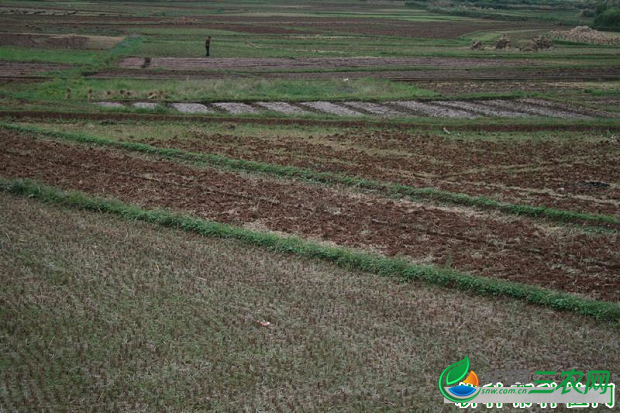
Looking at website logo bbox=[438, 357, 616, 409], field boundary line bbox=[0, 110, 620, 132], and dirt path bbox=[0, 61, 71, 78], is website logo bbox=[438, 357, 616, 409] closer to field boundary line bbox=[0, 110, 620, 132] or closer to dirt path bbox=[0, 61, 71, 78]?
field boundary line bbox=[0, 110, 620, 132]

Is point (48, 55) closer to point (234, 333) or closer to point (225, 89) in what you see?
point (225, 89)

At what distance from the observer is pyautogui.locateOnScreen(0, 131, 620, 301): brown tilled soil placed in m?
11.3

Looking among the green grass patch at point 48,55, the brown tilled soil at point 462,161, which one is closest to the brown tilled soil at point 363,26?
the green grass patch at point 48,55

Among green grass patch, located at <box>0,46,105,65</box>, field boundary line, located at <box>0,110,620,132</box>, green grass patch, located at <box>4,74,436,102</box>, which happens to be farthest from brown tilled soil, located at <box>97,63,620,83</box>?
field boundary line, located at <box>0,110,620,132</box>

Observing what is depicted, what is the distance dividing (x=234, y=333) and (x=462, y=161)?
1056 centimetres

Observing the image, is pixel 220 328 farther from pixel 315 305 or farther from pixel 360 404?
pixel 360 404

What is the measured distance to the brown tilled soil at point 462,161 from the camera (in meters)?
15.3

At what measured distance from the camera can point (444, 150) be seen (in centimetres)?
1881

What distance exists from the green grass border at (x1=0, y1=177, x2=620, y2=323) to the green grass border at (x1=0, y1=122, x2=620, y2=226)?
363 cm

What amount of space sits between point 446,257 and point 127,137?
417 inches

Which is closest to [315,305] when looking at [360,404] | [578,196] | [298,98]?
[360,404]

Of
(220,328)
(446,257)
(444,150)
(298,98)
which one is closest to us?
(220,328)

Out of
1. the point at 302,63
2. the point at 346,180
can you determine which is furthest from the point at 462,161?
the point at 302,63

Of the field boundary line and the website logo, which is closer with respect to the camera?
the website logo
